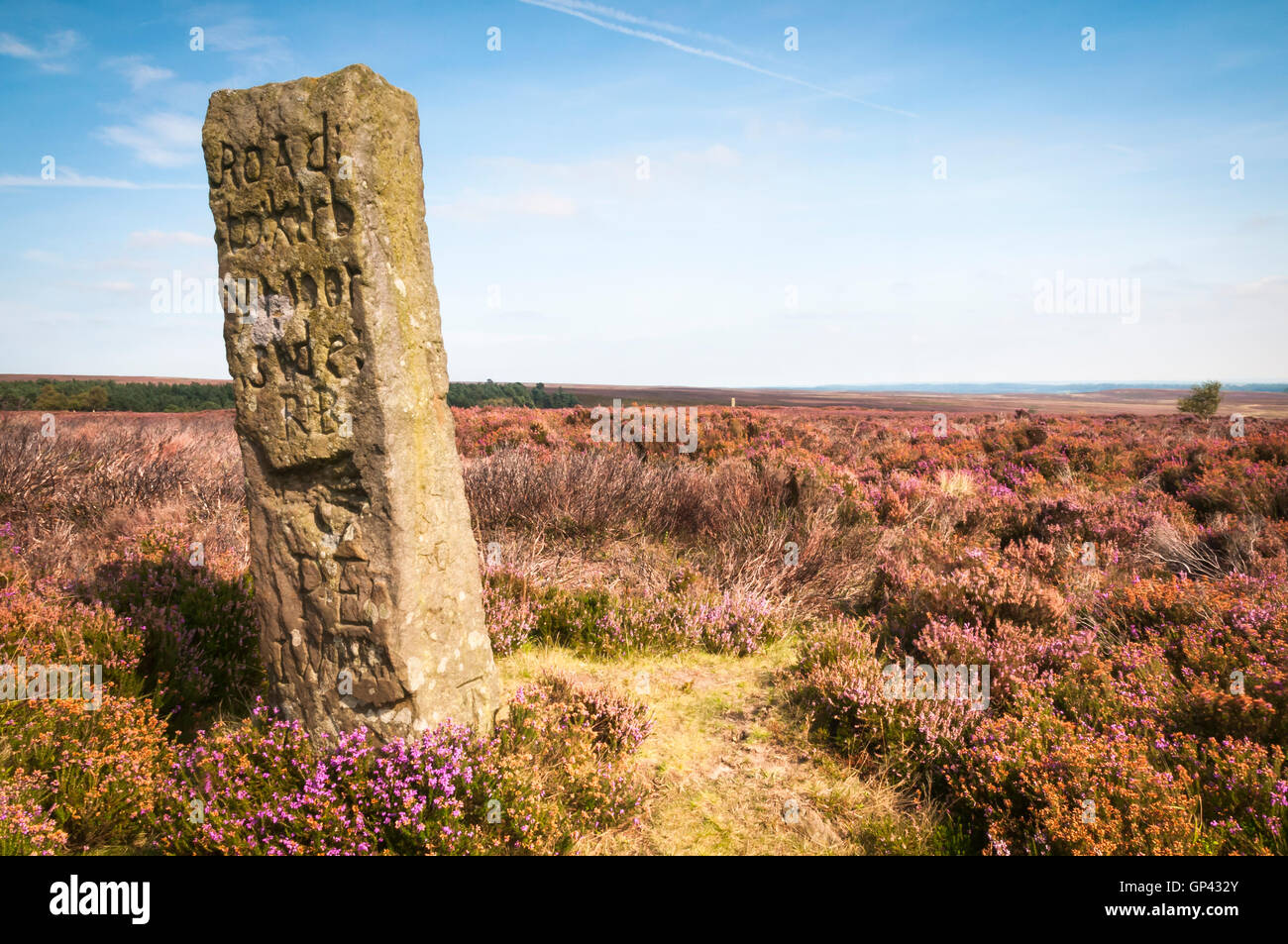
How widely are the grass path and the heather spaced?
0.02m

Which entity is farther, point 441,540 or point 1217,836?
point 441,540

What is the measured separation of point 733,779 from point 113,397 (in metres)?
38.6

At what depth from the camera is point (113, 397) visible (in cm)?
3125

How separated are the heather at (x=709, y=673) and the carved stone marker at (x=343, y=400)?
1.38 ft

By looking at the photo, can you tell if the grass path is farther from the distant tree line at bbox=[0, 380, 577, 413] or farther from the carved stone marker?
the distant tree line at bbox=[0, 380, 577, 413]

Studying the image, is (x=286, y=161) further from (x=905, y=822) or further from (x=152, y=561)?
(x=905, y=822)

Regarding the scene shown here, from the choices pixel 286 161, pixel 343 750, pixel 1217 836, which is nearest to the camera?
pixel 1217 836

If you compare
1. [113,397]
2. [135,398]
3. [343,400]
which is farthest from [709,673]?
[135,398]

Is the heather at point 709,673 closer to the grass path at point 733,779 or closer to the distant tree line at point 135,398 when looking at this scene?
the grass path at point 733,779

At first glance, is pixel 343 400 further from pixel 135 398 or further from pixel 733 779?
pixel 135 398

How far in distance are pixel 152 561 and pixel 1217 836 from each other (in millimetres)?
6302

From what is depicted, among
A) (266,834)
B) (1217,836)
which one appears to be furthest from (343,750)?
(1217,836)

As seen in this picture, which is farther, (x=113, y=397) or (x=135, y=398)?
(x=135, y=398)

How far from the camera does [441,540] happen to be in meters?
3.01
